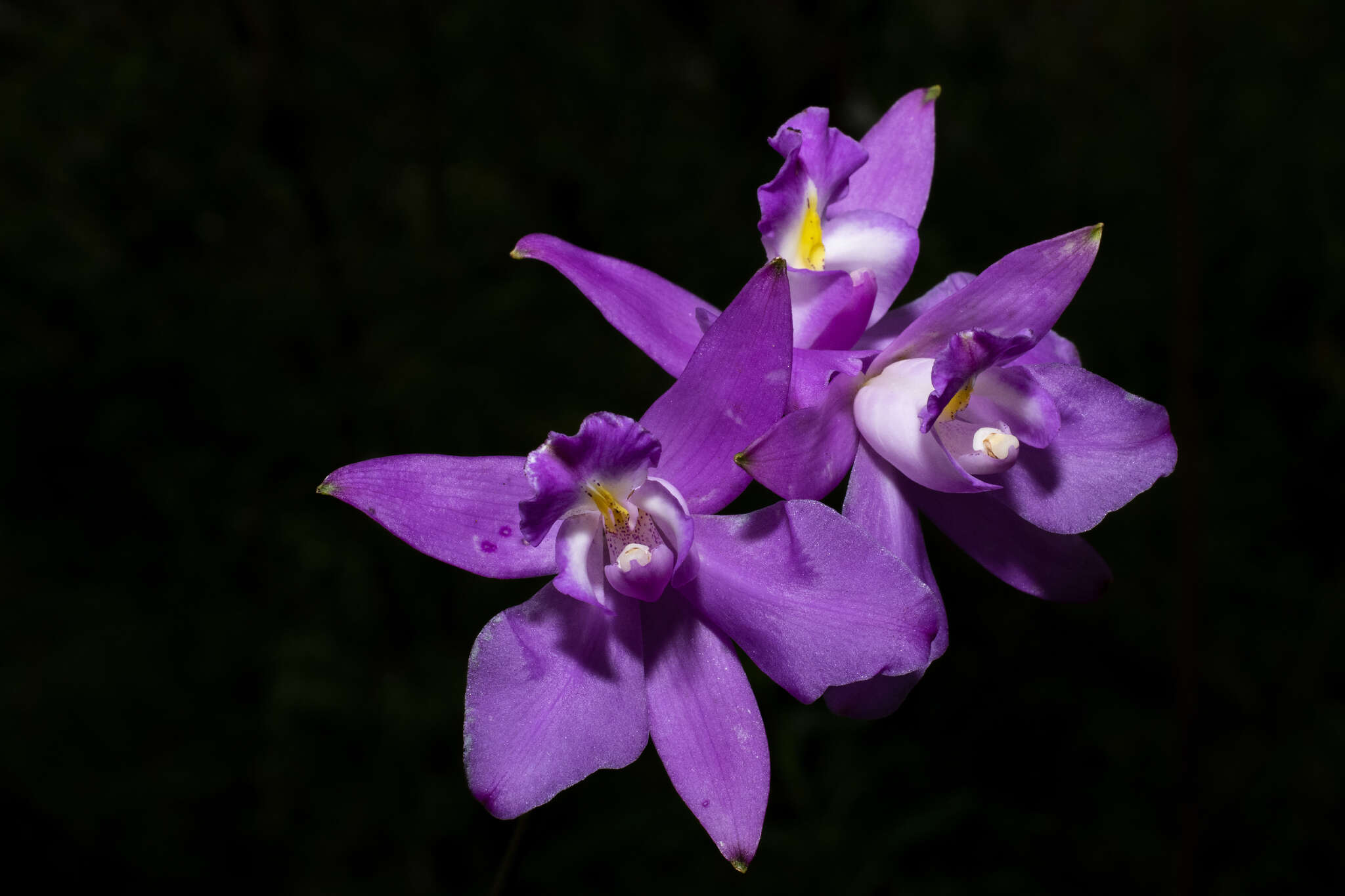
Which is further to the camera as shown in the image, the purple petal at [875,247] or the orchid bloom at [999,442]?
the purple petal at [875,247]

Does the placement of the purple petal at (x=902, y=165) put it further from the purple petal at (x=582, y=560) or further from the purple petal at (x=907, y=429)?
the purple petal at (x=582, y=560)

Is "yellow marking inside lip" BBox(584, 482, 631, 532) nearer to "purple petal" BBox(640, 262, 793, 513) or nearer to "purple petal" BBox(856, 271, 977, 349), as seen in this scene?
"purple petal" BBox(640, 262, 793, 513)

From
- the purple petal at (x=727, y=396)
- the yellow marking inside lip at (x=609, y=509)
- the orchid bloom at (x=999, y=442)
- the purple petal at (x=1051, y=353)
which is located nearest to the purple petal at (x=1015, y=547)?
the orchid bloom at (x=999, y=442)

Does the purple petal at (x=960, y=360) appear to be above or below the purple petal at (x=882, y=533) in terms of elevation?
above

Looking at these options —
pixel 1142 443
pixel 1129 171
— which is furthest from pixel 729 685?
pixel 1129 171

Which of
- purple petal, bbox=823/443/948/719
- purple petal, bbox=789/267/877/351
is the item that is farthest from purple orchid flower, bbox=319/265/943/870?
purple petal, bbox=789/267/877/351

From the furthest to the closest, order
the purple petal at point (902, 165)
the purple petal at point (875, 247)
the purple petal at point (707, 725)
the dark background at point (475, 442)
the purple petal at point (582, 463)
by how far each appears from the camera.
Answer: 1. the dark background at point (475, 442)
2. the purple petal at point (902, 165)
3. the purple petal at point (875, 247)
4. the purple petal at point (707, 725)
5. the purple petal at point (582, 463)
